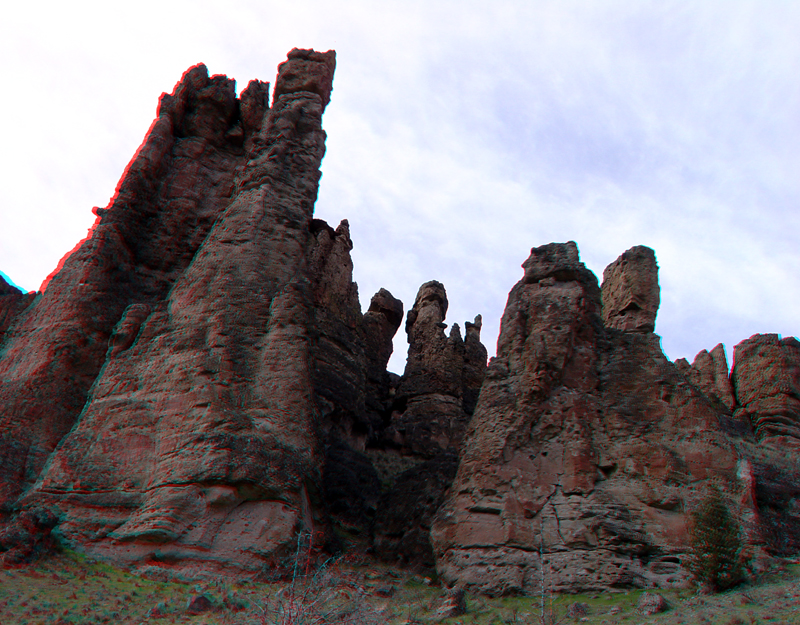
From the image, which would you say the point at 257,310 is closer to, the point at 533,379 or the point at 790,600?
the point at 533,379

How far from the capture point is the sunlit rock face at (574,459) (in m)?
12.5

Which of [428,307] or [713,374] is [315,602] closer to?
[713,374]

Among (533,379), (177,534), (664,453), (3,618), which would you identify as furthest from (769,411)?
(3,618)

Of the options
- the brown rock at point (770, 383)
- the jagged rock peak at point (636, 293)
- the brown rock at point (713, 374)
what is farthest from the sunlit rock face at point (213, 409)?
the brown rock at point (770, 383)

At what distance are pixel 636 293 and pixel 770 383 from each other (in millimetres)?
5428

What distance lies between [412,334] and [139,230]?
544 inches

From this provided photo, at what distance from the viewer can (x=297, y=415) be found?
15.1 m

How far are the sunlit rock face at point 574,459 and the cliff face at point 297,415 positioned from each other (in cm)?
5

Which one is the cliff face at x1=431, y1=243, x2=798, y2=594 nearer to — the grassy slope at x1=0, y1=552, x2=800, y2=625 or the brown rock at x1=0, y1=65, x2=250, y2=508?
the grassy slope at x1=0, y1=552, x2=800, y2=625

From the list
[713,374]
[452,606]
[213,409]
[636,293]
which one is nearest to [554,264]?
[636,293]

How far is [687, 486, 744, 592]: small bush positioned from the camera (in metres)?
11.2

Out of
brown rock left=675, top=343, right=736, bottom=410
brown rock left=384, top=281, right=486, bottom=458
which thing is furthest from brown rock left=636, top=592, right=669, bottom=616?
brown rock left=384, top=281, right=486, bottom=458

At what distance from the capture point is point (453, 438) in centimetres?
2442

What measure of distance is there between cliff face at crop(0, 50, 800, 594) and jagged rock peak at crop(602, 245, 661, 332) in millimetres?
79
